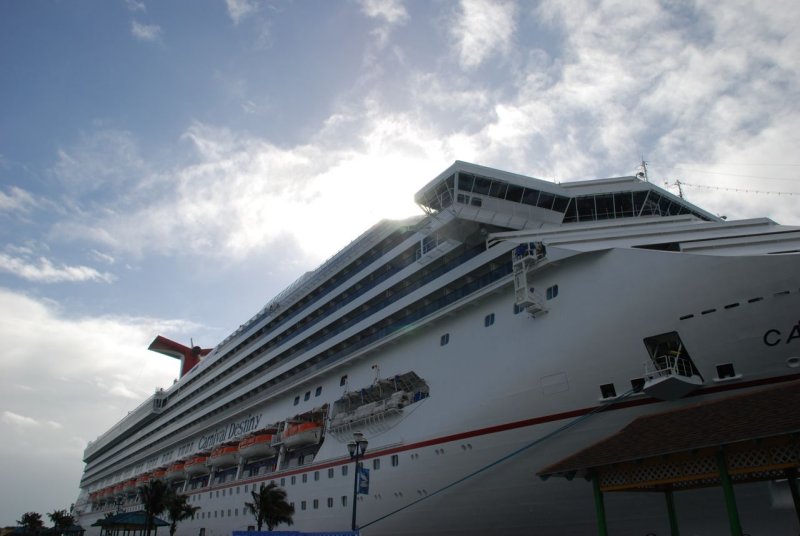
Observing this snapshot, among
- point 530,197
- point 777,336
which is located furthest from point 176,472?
point 777,336

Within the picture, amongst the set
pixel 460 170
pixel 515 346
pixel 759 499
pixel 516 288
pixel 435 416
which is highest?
pixel 460 170

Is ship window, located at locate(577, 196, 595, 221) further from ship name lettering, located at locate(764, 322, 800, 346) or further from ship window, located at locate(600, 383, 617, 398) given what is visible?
ship name lettering, located at locate(764, 322, 800, 346)

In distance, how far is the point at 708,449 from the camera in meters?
9.42

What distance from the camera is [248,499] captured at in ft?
107

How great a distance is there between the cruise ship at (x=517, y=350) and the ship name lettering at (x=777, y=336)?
0.10 feet

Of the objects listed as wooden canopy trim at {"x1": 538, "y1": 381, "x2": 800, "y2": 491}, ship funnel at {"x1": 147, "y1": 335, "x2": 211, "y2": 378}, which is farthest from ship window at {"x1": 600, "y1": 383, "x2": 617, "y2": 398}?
ship funnel at {"x1": 147, "y1": 335, "x2": 211, "y2": 378}

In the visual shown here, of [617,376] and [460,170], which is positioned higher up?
[460,170]

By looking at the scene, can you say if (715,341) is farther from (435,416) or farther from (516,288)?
(435,416)

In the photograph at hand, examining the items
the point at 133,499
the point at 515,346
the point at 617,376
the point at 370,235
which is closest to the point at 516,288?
the point at 515,346

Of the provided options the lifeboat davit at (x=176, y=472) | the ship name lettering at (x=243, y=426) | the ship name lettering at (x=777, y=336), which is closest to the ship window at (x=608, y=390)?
the ship name lettering at (x=777, y=336)

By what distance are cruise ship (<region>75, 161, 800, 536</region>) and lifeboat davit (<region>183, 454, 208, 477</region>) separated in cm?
→ 975

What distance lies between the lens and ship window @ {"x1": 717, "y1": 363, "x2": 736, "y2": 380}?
1351 centimetres

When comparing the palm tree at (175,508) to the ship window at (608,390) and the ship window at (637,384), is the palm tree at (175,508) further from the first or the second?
→ the ship window at (637,384)

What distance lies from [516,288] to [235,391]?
2895cm
